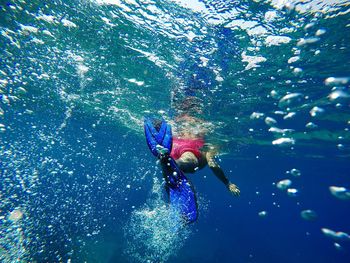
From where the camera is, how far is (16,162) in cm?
5781

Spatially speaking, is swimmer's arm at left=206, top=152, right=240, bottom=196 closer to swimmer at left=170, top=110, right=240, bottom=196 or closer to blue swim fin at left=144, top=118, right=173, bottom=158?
swimmer at left=170, top=110, right=240, bottom=196

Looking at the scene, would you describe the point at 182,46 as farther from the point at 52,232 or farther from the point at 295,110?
the point at 52,232

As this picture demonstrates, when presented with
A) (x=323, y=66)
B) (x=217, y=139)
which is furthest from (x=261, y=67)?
(x=217, y=139)

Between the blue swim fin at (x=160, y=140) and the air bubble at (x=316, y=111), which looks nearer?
the blue swim fin at (x=160, y=140)

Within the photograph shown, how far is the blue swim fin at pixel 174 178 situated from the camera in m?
4.77

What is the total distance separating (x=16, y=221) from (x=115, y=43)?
19046 millimetres

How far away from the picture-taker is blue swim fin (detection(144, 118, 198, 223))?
4.77 m

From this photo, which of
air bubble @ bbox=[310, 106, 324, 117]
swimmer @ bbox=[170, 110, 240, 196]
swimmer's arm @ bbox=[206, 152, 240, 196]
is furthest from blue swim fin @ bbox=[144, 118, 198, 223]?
air bubble @ bbox=[310, 106, 324, 117]

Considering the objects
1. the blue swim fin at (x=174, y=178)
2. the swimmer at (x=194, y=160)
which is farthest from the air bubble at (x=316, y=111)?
the blue swim fin at (x=174, y=178)

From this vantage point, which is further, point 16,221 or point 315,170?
point 315,170

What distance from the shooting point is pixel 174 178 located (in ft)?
16.0

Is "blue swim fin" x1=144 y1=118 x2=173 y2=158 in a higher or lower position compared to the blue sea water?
lower

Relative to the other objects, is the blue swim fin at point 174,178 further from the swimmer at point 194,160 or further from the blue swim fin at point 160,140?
the swimmer at point 194,160

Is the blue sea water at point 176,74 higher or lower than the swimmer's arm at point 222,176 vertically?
higher
